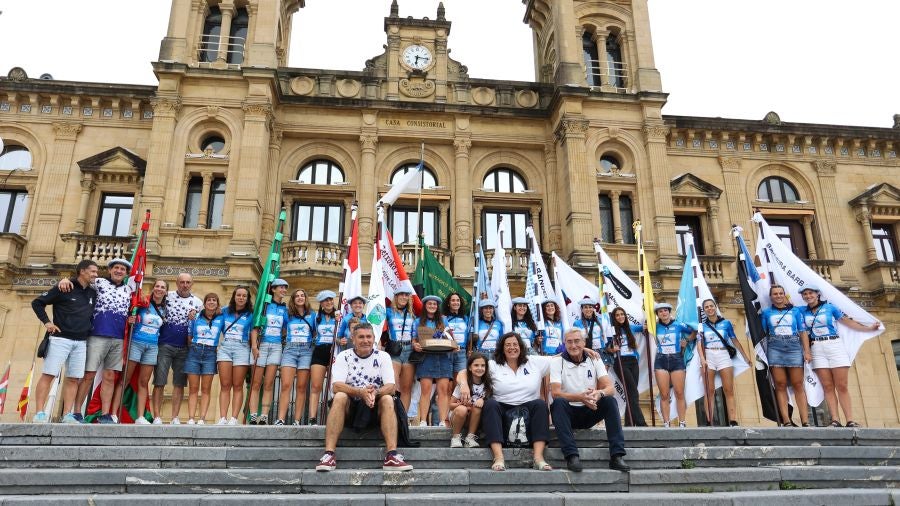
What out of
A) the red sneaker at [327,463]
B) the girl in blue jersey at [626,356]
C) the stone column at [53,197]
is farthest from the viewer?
the stone column at [53,197]

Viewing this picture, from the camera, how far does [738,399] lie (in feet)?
64.2

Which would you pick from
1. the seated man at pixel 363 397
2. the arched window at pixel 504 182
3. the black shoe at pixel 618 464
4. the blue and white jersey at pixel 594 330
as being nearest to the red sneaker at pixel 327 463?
the seated man at pixel 363 397

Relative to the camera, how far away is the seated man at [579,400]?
7.01m

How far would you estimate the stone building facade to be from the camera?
19.2 metres

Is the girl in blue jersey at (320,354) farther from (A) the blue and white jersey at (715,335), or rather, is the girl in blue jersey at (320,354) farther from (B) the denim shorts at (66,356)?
(A) the blue and white jersey at (715,335)

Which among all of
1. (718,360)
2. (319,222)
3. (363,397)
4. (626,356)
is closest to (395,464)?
(363,397)

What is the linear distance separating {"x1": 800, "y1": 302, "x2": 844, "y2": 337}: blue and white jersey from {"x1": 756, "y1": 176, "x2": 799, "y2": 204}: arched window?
572 inches

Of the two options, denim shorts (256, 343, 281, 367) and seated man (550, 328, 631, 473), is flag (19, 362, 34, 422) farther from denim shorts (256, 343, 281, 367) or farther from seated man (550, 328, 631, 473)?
seated man (550, 328, 631, 473)

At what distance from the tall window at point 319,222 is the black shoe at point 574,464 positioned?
14.8 metres

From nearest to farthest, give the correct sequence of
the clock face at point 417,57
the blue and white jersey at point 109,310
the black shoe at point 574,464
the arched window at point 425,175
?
the black shoe at point 574,464 → the blue and white jersey at point 109,310 → the arched window at point 425,175 → the clock face at point 417,57

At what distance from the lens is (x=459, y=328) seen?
1022 centimetres

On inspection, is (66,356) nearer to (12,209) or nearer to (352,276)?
(352,276)

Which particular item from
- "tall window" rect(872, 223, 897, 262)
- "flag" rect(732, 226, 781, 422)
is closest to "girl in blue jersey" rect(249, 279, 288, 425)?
"flag" rect(732, 226, 781, 422)

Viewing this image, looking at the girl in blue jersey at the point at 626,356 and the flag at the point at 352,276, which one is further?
the girl in blue jersey at the point at 626,356
